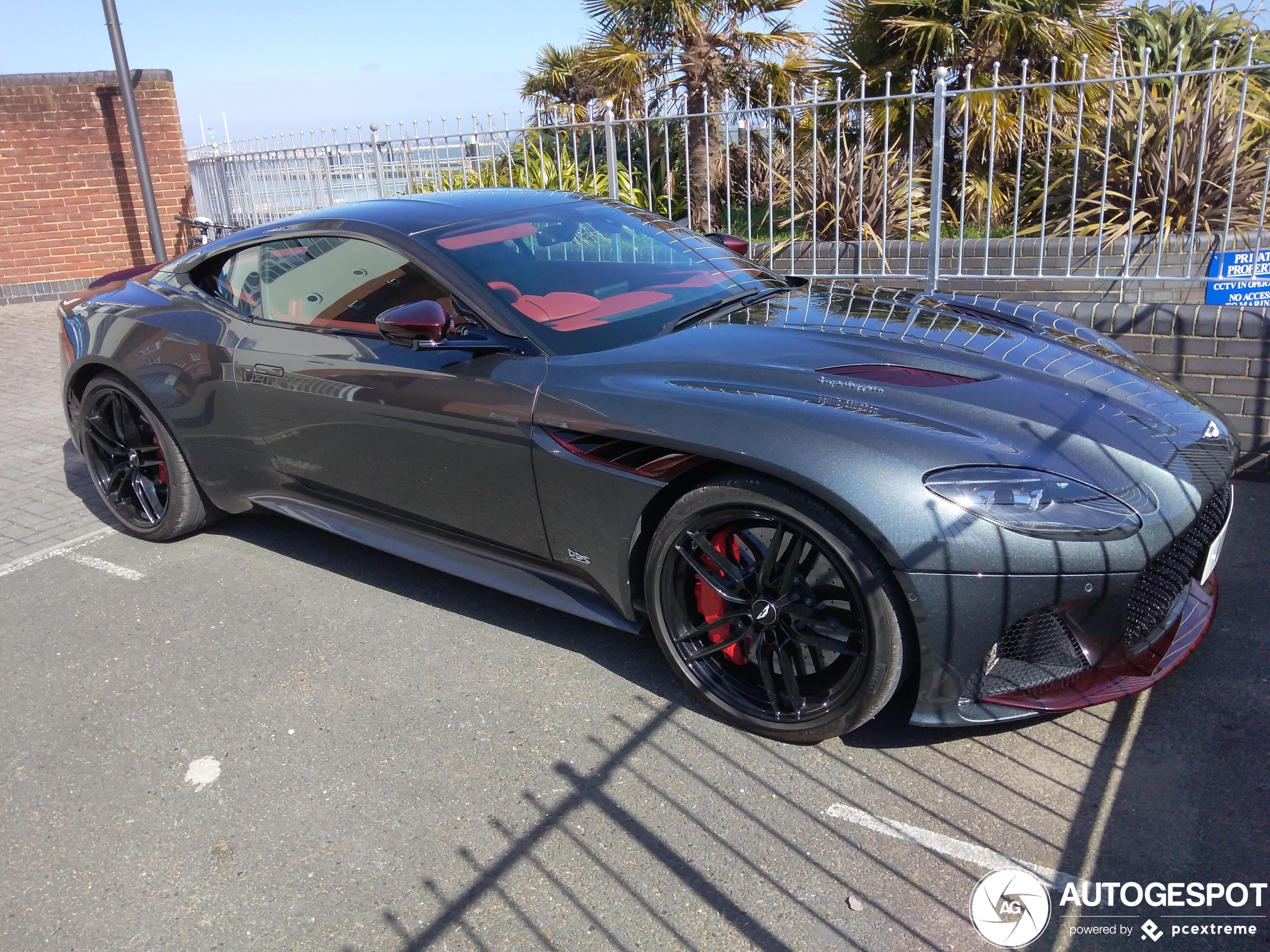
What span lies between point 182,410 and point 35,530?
138 centimetres

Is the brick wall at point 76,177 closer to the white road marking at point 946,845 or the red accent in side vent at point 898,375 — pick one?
the red accent in side vent at point 898,375

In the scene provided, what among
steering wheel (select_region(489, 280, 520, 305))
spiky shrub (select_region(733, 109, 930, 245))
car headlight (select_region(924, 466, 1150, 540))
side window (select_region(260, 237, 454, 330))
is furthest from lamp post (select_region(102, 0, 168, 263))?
car headlight (select_region(924, 466, 1150, 540))

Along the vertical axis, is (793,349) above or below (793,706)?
above

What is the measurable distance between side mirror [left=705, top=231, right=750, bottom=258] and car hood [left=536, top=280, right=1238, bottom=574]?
1108 mm

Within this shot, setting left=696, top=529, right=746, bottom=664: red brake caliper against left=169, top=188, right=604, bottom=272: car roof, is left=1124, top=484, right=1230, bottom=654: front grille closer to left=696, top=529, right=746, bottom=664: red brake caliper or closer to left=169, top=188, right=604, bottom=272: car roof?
left=696, top=529, right=746, bottom=664: red brake caliper

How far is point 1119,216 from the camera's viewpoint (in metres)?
7.60

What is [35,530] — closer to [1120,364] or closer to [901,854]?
[901,854]

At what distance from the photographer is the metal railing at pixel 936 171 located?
6527 mm

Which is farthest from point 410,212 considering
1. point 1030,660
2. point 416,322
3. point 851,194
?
point 851,194

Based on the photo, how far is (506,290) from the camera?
346 cm

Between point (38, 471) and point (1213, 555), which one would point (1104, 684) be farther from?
point (38, 471)

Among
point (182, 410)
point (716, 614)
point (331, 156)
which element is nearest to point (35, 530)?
point (182, 410)

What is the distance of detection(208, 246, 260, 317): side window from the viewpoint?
13.4 ft

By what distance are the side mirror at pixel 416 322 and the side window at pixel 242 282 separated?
1.07 meters
